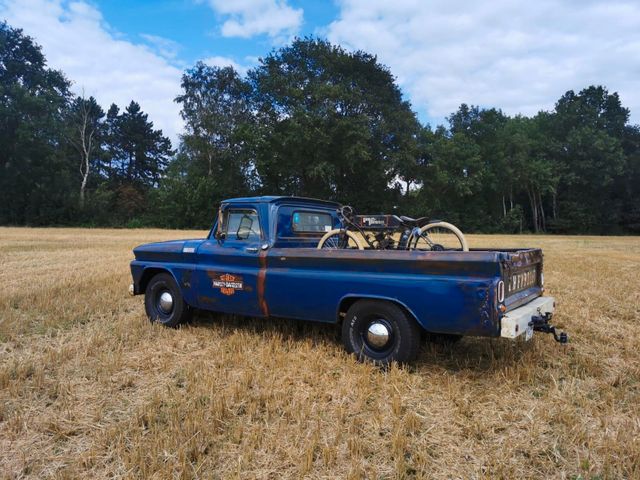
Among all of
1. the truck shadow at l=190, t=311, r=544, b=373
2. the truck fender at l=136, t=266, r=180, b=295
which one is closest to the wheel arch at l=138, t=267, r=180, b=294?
the truck fender at l=136, t=266, r=180, b=295

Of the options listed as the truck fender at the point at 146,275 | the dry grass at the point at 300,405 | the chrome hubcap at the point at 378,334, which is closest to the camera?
the dry grass at the point at 300,405

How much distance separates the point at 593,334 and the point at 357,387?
11.4ft

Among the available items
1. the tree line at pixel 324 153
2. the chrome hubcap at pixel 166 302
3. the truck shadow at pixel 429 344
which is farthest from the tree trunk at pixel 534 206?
the chrome hubcap at pixel 166 302

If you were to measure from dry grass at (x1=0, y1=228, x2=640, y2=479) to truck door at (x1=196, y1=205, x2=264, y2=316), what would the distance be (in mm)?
424

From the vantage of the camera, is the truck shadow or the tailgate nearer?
the tailgate

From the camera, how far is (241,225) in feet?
18.4

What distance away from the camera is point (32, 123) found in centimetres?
4353

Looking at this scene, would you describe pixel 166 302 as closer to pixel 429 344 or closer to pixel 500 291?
pixel 429 344

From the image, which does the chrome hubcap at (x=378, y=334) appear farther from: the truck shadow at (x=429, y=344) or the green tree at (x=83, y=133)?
the green tree at (x=83, y=133)

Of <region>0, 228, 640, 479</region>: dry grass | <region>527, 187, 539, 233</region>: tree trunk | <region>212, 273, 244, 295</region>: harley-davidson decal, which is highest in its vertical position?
<region>527, 187, 539, 233</region>: tree trunk

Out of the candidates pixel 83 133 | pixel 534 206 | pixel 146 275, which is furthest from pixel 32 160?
pixel 534 206

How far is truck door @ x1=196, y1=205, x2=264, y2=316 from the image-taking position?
5.24m

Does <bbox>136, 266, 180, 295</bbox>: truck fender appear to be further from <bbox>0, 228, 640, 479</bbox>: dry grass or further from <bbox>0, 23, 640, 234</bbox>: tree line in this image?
<bbox>0, 23, 640, 234</bbox>: tree line

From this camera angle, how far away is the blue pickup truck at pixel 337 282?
12.7ft
